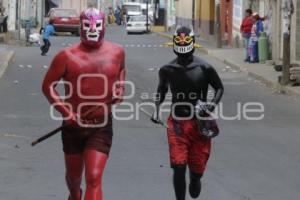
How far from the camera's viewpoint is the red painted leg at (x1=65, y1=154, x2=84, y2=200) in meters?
6.90

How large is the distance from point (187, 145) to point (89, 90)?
4.74 feet

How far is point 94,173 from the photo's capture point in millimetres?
6547

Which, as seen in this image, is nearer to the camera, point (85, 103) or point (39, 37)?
point (85, 103)

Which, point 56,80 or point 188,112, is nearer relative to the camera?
point 56,80

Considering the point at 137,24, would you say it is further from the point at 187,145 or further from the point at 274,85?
the point at 187,145

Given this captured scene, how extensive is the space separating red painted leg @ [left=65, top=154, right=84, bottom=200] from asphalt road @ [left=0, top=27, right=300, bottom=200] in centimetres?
155

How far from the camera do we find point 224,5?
41938 mm

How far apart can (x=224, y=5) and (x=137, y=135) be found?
95.9 feet

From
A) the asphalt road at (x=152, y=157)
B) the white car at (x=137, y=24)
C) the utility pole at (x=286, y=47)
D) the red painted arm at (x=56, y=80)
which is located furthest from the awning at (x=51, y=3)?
the red painted arm at (x=56, y=80)

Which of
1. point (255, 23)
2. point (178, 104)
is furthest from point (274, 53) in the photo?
point (178, 104)

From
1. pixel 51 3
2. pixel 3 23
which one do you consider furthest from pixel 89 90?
pixel 51 3

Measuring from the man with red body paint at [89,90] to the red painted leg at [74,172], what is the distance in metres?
0.01

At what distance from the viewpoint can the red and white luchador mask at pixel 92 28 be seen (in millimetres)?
6809

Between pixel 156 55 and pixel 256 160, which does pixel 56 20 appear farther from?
pixel 256 160
